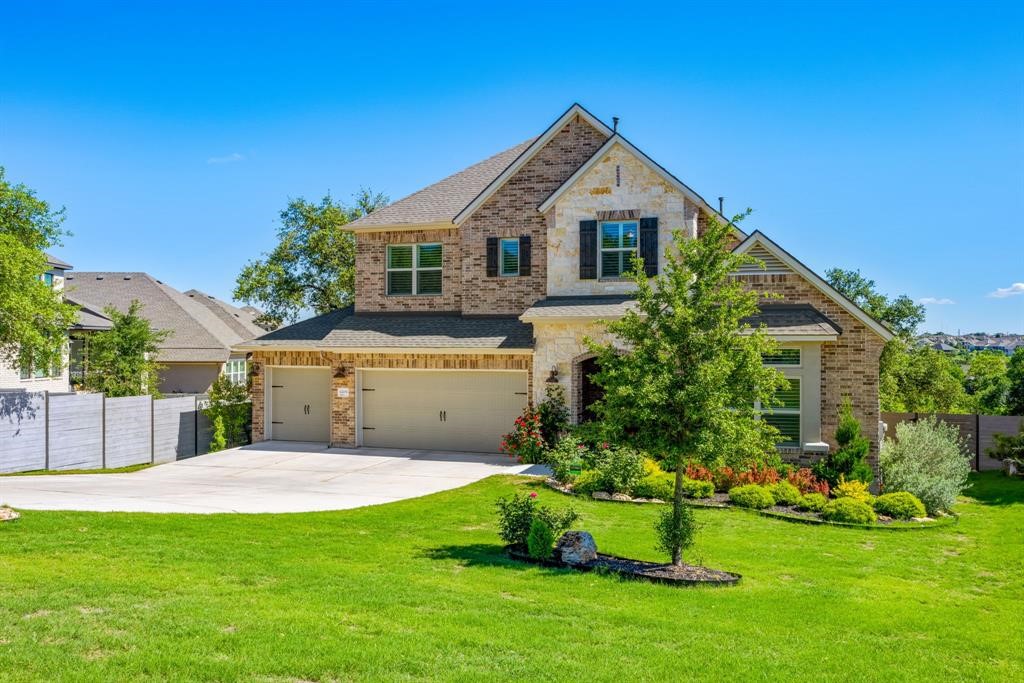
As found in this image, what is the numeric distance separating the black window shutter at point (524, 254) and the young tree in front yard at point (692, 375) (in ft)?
40.9

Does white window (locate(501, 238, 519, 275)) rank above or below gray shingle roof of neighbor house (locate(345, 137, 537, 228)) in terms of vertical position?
below

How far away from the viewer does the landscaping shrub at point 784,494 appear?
1502cm

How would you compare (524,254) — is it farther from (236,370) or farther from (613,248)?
(236,370)

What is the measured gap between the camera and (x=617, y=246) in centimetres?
2144

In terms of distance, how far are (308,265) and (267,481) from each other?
19.0m

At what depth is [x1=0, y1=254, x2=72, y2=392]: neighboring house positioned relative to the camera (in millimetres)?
28672

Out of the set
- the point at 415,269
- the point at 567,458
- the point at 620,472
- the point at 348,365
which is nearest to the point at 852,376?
the point at 620,472

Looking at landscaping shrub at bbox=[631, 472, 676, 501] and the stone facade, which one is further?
the stone facade

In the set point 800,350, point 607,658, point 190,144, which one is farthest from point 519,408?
point 607,658

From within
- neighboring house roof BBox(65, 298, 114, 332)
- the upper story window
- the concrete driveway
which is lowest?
the concrete driveway

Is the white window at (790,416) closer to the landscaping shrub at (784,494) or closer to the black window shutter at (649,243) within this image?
the landscaping shrub at (784,494)

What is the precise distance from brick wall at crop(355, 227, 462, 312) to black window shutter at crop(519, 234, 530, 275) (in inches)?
78.4

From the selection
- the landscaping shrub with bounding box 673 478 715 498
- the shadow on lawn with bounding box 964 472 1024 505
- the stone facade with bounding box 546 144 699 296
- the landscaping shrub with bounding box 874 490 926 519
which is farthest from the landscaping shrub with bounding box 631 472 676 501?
the shadow on lawn with bounding box 964 472 1024 505

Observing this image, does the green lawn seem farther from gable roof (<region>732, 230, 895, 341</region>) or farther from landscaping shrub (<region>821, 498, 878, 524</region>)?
gable roof (<region>732, 230, 895, 341</region>)
